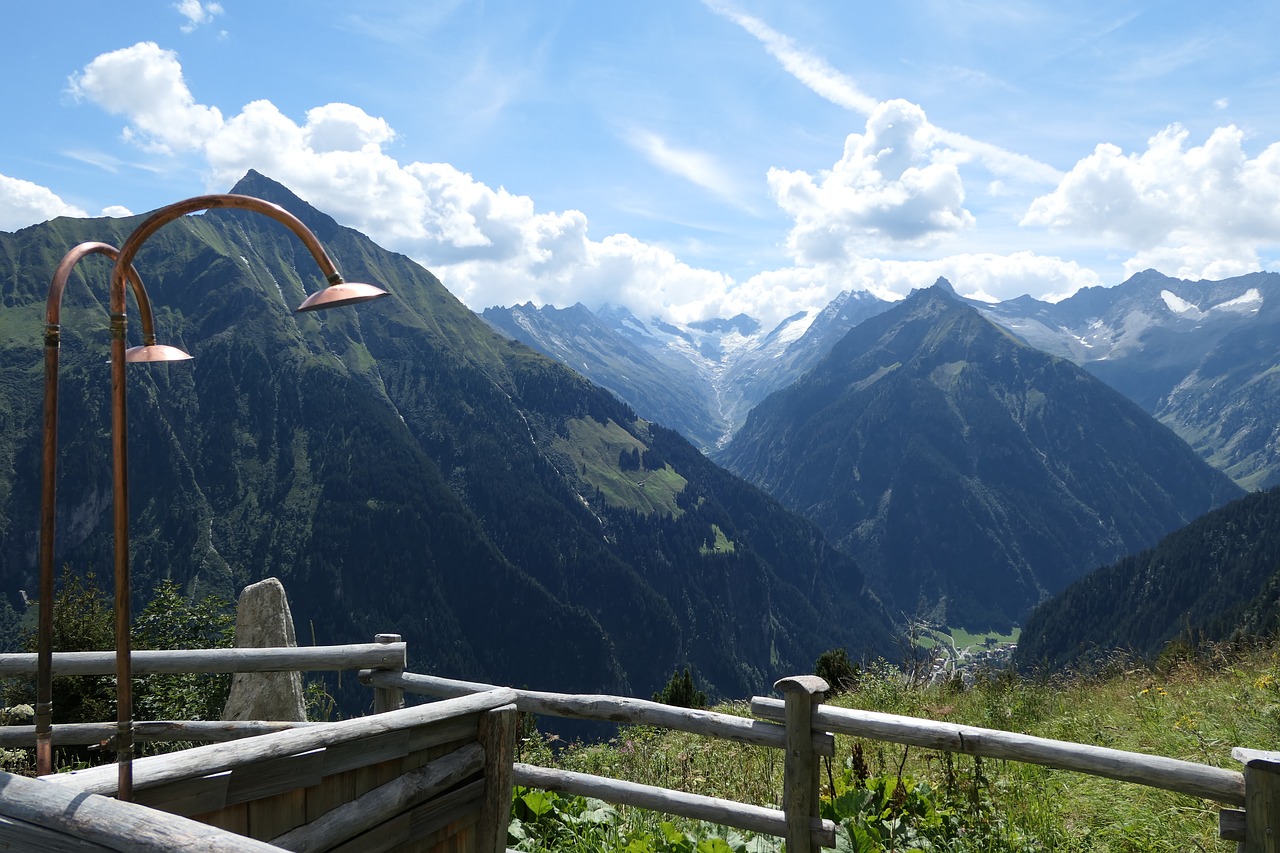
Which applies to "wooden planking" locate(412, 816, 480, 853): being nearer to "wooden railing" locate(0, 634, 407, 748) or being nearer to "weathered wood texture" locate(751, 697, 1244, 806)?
"weathered wood texture" locate(751, 697, 1244, 806)

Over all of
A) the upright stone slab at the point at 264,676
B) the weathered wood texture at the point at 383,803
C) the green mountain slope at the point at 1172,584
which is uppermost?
the weathered wood texture at the point at 383,803

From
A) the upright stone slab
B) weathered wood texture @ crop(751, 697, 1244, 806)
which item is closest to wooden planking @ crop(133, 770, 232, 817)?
weathered wood texture @ crop(751, 697, 1244, 806)

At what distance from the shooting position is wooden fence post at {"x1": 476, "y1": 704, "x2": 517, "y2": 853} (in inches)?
166

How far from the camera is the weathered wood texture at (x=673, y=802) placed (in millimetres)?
5840

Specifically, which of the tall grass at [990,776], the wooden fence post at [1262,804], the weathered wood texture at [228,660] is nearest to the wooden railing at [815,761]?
the wooden fence post at [1262,804]

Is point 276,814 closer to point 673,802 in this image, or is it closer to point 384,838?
point 384,838

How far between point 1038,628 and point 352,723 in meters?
199

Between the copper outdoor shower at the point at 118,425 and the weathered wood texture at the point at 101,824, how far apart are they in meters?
0.49

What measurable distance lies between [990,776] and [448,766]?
204 inches

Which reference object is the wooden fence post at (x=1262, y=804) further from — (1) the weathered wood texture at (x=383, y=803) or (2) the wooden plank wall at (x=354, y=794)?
(1) the weathered wood texture at (x=383, y=803)

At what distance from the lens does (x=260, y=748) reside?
325cm

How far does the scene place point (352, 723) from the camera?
3.58 metres

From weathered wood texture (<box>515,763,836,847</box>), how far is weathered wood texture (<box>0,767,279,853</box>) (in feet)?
14.6

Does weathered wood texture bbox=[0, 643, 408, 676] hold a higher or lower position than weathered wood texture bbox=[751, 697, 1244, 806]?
lower
